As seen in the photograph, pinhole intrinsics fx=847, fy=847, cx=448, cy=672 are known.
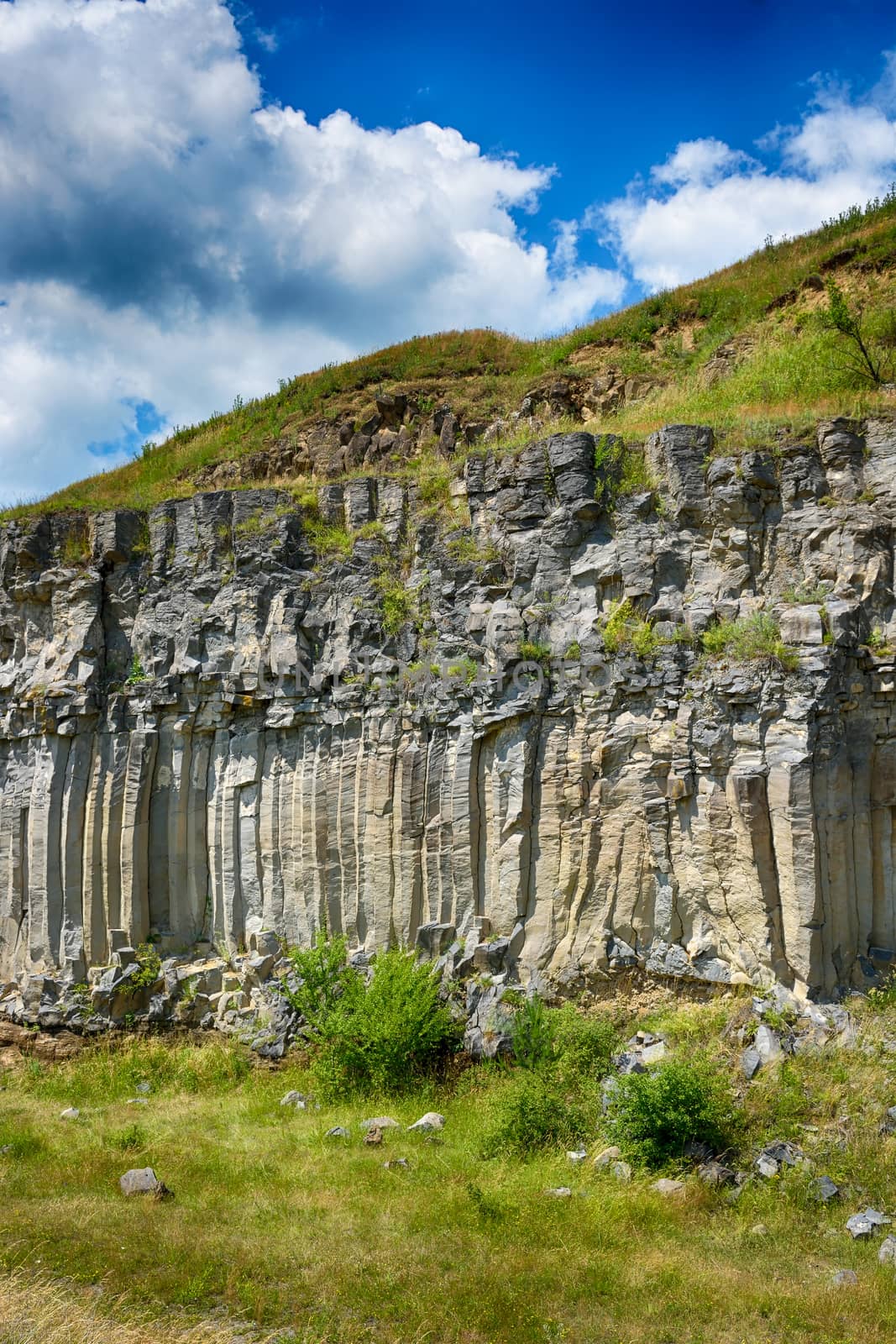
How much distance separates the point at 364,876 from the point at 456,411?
15.7 metres

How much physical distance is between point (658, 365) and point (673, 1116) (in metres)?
20.4

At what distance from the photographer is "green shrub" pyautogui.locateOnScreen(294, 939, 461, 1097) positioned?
1291cm

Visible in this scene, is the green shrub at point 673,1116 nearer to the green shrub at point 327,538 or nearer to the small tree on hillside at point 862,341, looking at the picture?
the green shrub at point 327,538

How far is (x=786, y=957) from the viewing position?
1195cm

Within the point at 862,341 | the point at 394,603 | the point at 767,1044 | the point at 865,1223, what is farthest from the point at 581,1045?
the point at 862,341

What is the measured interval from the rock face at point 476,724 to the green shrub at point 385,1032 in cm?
99

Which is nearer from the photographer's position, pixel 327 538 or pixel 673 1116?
pixel 673 1116

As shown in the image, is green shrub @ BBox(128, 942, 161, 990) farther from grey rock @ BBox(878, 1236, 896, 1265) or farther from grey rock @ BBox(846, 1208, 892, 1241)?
grey rock @ BBox(878, 1236, 896, 1265)

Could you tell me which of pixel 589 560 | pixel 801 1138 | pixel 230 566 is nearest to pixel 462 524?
pixel 589 560

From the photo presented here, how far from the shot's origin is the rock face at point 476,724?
12.4m

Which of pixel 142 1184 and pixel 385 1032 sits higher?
pixel 385 1032

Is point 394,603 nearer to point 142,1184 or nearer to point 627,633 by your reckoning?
point 627,633

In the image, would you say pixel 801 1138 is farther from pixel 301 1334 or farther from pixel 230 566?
pixel 230 566

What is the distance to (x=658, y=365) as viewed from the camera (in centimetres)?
2434
